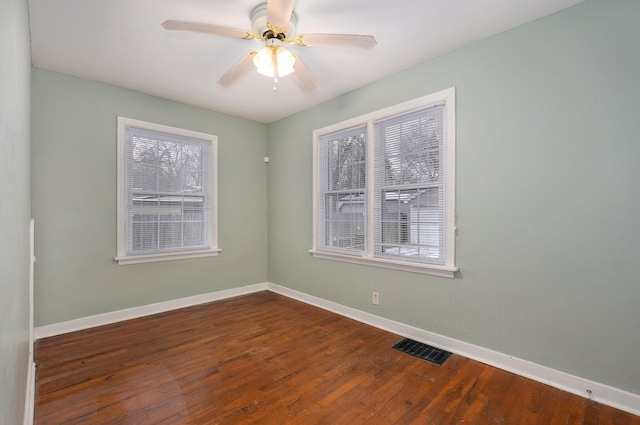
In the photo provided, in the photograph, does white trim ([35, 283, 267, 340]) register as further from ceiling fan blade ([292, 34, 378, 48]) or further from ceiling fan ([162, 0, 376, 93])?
ceiling fan blade ([292, 34, 378, 48])

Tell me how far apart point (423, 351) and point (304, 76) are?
266 centimetres

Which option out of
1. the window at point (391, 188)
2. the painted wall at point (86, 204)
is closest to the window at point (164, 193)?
the painted wall at point (86, 204)

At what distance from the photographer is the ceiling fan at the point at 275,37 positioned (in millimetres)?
1874

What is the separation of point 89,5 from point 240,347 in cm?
295

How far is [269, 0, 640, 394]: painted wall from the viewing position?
1.93 metres

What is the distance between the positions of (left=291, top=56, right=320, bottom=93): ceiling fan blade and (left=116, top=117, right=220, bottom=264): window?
2.02 m

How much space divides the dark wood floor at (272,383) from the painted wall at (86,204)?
44 cm

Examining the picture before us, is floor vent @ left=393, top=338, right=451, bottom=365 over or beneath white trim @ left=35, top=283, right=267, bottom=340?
beneath

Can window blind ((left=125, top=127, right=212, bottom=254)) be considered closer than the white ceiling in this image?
No

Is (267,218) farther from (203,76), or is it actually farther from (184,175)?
(203,76)

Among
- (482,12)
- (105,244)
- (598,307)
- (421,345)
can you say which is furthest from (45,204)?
(598,307)

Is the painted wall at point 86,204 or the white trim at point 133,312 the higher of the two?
the painted wall at point 86,204

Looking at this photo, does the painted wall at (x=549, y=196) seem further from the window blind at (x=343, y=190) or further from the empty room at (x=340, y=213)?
the window blind at (x=343, y=190)

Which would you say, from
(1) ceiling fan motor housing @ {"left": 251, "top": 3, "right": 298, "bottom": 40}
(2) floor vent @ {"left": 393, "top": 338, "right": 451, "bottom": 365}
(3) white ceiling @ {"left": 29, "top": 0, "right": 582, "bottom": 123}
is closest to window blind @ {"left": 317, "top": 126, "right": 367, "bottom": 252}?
(3) white ceiling @ {"left": 29, "top": 0, "right": 582, "bottom": 123}
